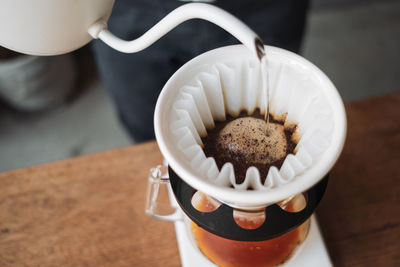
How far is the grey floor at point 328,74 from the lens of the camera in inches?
54.4

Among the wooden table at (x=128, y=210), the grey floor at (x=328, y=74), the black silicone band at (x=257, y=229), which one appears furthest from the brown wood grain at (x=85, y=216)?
the grey floor at (x=328, y=74)

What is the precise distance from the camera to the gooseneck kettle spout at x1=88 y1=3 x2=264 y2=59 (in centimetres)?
35

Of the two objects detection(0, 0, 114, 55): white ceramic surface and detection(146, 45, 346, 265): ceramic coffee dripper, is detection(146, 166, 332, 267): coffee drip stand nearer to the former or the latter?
detection(146, 45, 346, 265): ceramic coffee dripper

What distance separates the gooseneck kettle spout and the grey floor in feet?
3.24

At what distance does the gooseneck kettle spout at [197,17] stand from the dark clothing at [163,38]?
1.13ft

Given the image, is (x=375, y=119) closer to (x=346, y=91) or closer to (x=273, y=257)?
(x=273, y=257)

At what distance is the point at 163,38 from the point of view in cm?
81

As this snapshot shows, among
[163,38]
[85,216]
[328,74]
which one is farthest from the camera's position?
[328,74]

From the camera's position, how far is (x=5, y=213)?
24.9 inches

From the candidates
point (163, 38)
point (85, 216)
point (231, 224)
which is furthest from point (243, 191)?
point (163, 38)

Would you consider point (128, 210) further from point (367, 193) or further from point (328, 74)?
point (328, 74)

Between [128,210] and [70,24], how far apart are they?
0.34 metres

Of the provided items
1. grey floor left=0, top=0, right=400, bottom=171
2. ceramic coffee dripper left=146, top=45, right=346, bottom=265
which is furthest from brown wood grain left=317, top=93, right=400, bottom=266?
grey floor left=0, top=0, right=400, bottom=171

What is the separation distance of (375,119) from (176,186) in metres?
0.43
